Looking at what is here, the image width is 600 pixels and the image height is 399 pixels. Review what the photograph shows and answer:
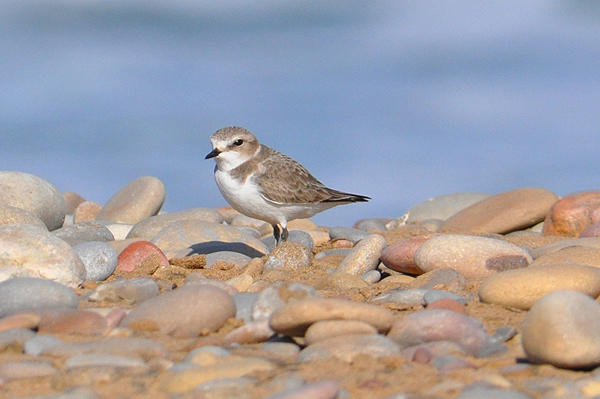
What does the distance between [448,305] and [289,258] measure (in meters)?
3.03

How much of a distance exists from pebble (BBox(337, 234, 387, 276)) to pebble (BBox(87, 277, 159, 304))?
2.30 metres

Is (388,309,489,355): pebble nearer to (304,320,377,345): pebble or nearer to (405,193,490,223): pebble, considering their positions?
(304,320,377,345): pebble

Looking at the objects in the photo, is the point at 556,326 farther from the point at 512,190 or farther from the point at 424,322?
the point at 512,190

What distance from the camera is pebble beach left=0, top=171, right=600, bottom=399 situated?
3.73 meters

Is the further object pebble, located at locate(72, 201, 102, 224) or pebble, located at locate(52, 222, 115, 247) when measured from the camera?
pebble, located at locate(72, 201, 102, 224)

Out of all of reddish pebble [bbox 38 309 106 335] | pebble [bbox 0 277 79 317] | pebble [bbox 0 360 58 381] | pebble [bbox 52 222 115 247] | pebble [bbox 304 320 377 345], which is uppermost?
pebble [bbox 52 222 115 247]

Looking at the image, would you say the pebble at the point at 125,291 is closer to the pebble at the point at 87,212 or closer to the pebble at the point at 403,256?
the pebble at the point at 403,256

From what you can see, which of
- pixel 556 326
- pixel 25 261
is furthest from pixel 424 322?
pixel 25 261

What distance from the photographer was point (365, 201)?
410 inches

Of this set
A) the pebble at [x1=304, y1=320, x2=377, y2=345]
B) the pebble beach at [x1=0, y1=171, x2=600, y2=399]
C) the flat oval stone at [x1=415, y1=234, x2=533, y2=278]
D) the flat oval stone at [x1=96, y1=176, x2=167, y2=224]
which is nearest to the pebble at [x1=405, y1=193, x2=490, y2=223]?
the flat oval stone at [x1=96, y1=176, x2=167, y2=224]

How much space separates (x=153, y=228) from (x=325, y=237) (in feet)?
A: 8.57

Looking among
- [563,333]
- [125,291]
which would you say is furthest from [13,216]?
[563,333]

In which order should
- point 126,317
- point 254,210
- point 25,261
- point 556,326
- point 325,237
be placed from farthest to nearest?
point 325,237 < point 254,210 < point 25,261 < point 126,317 < point 556,326

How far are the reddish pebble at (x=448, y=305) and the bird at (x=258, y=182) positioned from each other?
404cm
